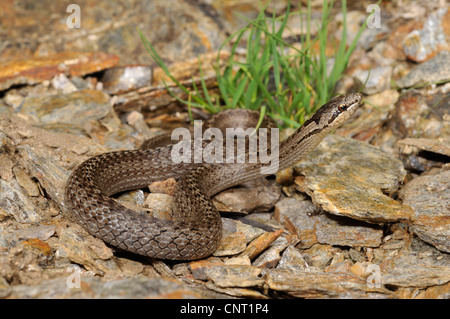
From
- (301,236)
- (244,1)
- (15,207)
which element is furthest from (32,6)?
(301,236)

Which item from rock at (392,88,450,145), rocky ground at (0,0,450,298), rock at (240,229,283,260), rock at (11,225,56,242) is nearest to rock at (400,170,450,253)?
rocky ground at (0,0,450,298)

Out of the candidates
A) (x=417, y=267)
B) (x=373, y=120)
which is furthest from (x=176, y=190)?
(x=373, y=120)

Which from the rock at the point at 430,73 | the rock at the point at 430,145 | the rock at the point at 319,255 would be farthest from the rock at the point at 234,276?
the rock at the point at 430,73

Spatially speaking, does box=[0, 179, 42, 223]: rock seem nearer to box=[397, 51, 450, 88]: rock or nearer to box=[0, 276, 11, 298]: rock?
box=[0, 276, 11, 298]: rock

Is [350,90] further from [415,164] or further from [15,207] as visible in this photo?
[15,207]

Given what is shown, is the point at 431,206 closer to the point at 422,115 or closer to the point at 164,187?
the point at 422,115

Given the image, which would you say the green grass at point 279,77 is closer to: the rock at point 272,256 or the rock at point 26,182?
the rock at point 272,256
